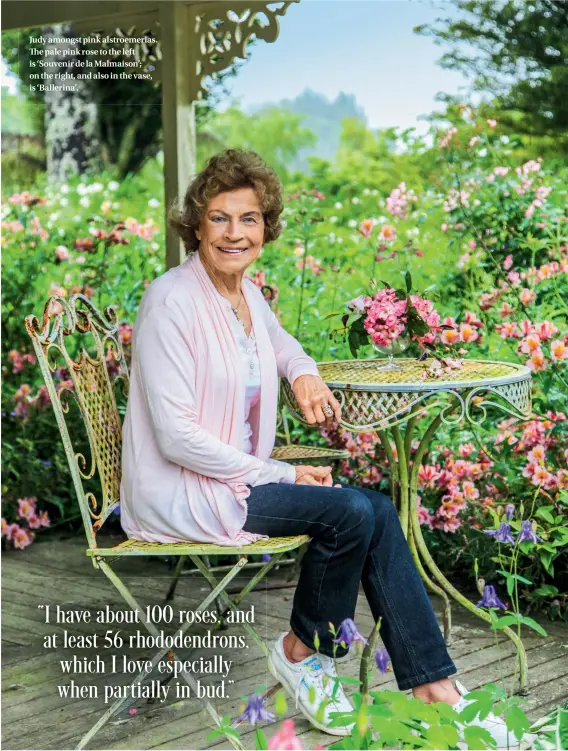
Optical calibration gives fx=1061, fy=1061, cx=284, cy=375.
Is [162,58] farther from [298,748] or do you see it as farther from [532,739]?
[298,748]

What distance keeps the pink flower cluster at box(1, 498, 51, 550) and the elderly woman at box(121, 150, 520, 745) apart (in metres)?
2.07

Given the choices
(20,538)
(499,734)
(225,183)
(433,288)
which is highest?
(225,183)

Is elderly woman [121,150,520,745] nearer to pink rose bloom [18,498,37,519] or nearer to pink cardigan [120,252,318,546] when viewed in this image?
pink cardigan [120,252,318,546]

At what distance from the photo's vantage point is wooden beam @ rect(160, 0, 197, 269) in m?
4.27

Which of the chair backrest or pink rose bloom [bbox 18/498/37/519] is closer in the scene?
the chair backrest

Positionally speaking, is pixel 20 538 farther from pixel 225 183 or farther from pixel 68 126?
pixel 68 126

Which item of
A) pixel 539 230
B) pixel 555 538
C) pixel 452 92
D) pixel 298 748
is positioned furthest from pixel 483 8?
pixel 298 748

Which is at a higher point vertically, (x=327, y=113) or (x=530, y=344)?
(x=327, y=113)

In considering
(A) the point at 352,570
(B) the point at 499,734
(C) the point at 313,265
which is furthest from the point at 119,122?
(B) the point at 499,734

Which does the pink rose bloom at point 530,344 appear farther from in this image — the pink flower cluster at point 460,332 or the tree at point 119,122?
the tree at point 119,122

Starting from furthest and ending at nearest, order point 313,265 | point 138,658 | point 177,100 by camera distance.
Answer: point 313,265 < point 177,100 < point 138,658

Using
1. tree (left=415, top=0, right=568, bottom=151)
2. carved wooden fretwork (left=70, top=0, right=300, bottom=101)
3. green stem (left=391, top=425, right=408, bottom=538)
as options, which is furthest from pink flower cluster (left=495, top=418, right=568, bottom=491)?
tree (left=415, top=0, right=568, bottom=151)

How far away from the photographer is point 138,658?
3.40 metres

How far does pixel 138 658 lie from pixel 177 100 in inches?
88.7
